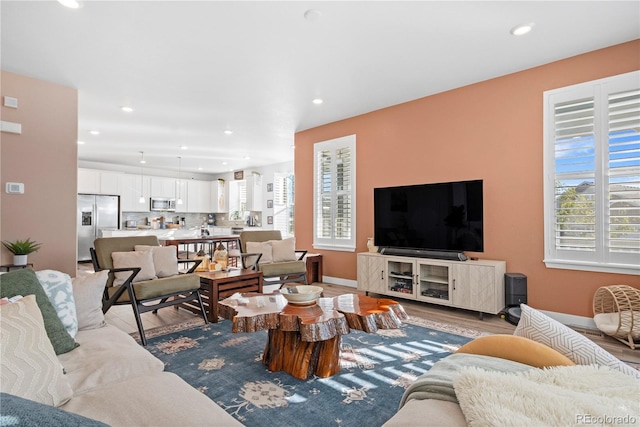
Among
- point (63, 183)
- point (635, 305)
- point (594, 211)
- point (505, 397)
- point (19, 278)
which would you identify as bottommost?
point (635, 305)

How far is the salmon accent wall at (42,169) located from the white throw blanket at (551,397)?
4533 mm

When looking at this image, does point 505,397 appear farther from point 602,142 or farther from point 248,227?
point 248,227

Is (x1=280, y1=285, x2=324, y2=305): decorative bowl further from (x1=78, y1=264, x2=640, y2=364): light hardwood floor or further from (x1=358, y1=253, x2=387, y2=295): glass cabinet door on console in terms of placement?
(x1=358, y1=253, x2=387, y2=295): glass cabinet door on console

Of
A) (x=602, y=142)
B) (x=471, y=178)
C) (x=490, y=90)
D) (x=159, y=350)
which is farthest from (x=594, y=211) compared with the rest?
(x=159, y=350)

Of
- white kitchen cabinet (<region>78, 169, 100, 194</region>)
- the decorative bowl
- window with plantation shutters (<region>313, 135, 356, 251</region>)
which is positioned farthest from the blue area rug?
white kitchen cabinet (<region>78, 169, 100, 194</region>)

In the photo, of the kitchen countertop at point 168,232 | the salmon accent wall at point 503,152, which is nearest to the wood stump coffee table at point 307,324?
the salmon accent wall at point 503,152

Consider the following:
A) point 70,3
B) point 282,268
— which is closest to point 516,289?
point 282,268

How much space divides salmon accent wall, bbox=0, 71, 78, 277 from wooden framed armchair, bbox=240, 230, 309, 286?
2.10 m

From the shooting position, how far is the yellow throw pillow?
1.27 metres

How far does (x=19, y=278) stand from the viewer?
5.37ft

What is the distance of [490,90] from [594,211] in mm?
1698

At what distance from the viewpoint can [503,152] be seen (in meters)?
3.71

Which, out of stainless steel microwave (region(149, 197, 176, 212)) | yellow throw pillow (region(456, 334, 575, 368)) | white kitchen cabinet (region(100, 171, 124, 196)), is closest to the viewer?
yellow throw pillow (region(456, 334, 575, 368))

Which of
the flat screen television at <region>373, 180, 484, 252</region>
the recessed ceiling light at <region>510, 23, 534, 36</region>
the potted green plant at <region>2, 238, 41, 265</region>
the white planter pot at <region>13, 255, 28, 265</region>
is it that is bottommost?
the white planter pot at <region>13, 255, 28, 265</region>
